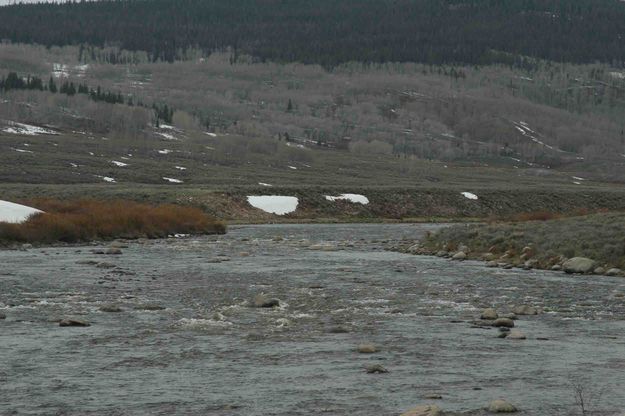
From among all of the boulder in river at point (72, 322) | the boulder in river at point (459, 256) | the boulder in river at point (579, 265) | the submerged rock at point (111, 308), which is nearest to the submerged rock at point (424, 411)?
the boulder in river at point (72, 322)

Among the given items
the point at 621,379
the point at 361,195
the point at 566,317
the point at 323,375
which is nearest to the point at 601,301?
the point at 566,317

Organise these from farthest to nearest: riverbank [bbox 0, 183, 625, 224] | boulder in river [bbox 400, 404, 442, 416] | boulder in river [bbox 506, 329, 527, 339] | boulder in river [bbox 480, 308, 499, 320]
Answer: riverbank [bbox 0, 183, 625, 224], boulder in river [bbox 480, 308, 499, 320], boulder in river [bbox 506, 329, 527, 339], boulder in river [bbox 400, 404, 442, 416]

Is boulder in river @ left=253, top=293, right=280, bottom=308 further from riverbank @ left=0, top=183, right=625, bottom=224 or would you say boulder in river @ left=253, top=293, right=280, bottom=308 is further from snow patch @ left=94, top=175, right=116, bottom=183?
snow patch @ left=94, top=175, right=116, bottom=183

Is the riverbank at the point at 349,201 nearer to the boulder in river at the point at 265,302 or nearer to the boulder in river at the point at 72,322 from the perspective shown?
the boulder in river at the point at 265,302

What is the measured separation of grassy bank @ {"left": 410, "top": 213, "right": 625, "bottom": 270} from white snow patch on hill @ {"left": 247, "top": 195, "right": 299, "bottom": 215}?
148 feet

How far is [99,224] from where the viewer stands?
191 feet

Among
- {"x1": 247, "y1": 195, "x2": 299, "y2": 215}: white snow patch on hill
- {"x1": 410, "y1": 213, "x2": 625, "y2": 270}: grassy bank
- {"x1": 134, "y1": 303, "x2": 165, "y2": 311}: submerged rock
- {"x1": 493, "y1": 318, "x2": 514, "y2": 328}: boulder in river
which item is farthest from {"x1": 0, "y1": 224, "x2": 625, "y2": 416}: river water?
{"x1": 247, "y1": 195, "x2": 299, "y2": 215}: white snow patch on hill

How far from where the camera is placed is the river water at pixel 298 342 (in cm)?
1598

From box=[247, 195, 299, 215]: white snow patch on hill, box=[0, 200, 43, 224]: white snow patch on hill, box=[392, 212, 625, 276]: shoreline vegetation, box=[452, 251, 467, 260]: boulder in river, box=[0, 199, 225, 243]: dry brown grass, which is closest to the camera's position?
box=[392, 212, 625, 276]: shoreline vegetation

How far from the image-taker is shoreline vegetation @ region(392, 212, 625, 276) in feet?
124

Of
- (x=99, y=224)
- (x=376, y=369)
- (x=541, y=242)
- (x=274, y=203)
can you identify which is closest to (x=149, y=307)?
(x=376, y=369)

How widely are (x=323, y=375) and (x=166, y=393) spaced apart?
2905 millimetres

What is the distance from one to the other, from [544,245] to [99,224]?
1083 inches

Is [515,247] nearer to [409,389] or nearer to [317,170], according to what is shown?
[409,389]
